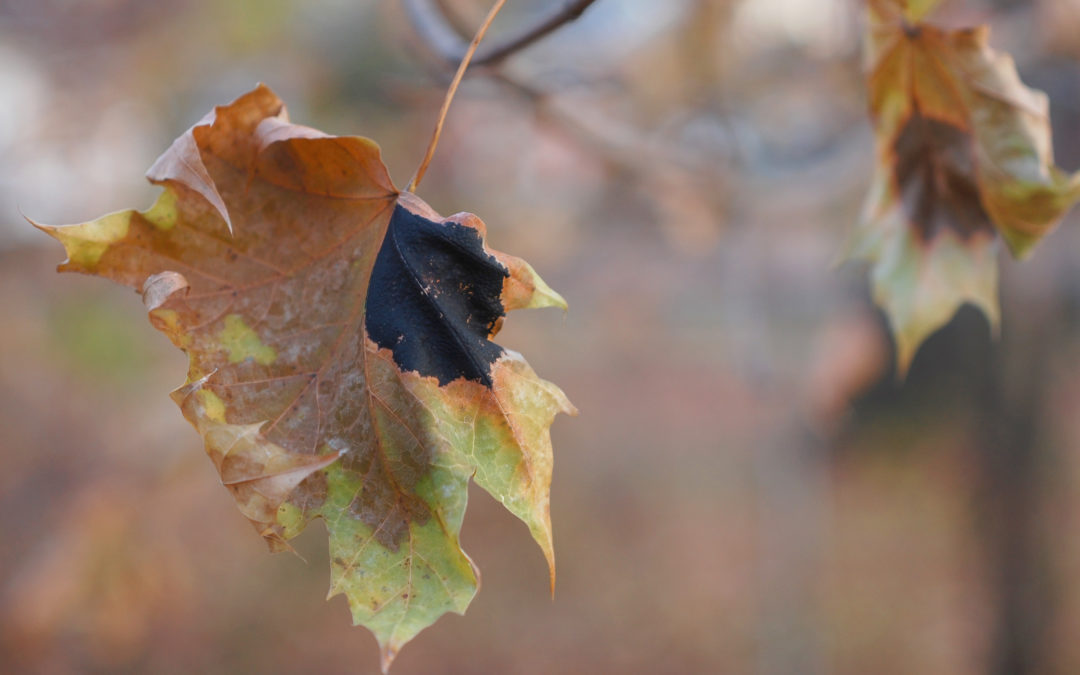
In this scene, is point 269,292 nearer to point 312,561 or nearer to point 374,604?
point 374,604

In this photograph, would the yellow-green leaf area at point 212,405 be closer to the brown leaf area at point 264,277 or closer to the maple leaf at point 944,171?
the brown leaf area at point 264,277

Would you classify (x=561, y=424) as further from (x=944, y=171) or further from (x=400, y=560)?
(x=400, y=560)

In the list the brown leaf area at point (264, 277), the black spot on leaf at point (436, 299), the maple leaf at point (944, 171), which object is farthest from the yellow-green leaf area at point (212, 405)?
the maple leaf at point (944, 171)

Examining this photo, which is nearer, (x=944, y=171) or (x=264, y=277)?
(x=264, y=277)

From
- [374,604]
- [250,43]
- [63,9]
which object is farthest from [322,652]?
[374,604]

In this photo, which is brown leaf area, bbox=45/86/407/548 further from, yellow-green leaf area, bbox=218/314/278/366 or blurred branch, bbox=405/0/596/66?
blurred branch, bbox=405/0/596/66

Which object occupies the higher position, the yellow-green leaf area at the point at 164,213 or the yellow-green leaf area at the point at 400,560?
the yellow-green leaf area at the point at 164,213

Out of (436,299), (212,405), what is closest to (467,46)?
(436,299)
